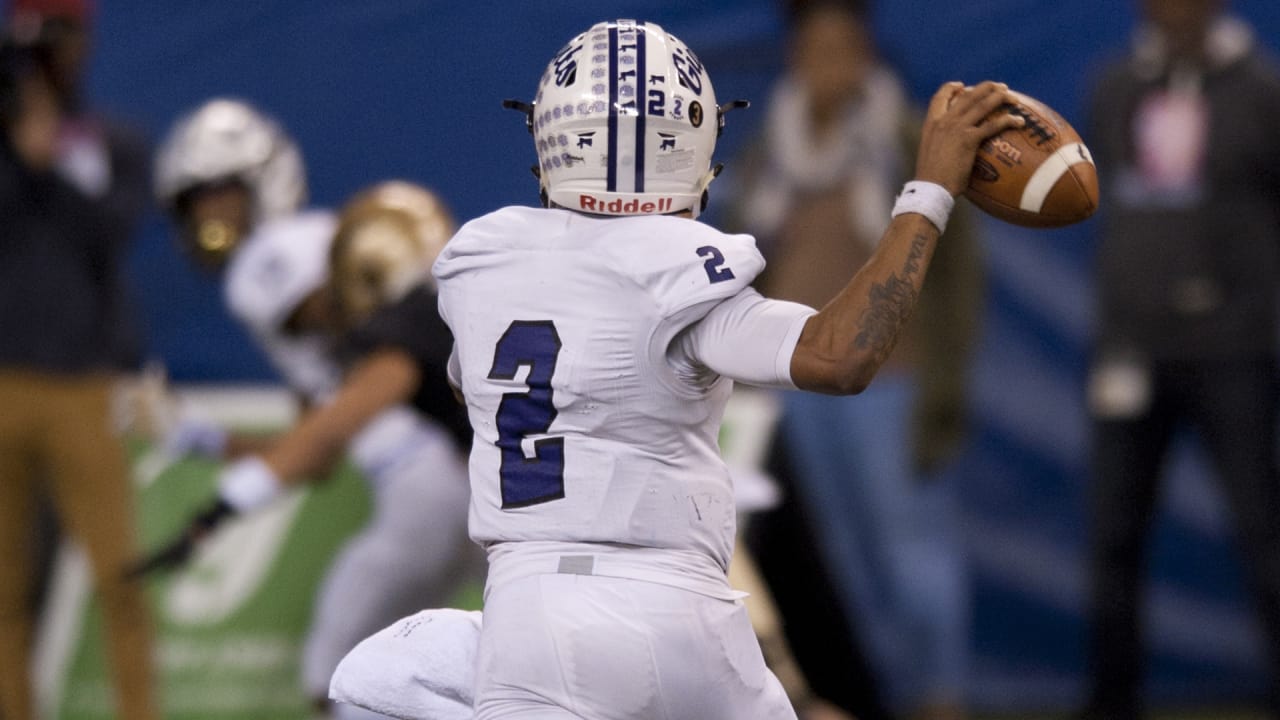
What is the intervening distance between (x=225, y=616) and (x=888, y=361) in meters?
2.08

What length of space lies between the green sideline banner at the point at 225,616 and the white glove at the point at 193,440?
0.40 ft

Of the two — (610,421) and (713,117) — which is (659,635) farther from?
(713,117)

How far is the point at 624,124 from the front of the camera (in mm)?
2465

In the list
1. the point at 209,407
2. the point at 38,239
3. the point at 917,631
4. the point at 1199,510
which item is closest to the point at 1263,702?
the point at 1199,510

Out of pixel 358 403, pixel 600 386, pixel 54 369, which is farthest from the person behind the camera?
pixel 54 369

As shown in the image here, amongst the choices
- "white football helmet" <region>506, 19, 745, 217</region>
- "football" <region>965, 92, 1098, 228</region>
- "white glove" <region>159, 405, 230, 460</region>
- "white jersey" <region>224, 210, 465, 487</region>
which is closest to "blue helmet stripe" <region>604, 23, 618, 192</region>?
"white football helmet" <region>506, 19, 745, 217</region>

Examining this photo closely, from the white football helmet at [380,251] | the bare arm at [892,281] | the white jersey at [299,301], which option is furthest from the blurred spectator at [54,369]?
the bare arm at [892,281]

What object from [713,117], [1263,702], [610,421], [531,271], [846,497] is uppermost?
[713,117]

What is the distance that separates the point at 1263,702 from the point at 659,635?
166 inches

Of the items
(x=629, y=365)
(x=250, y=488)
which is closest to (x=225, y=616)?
(x=250, y=488)

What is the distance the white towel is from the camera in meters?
2.55

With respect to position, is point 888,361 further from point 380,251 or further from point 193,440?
point 193,440

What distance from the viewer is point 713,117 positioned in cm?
257

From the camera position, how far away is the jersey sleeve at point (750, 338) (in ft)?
7.44
